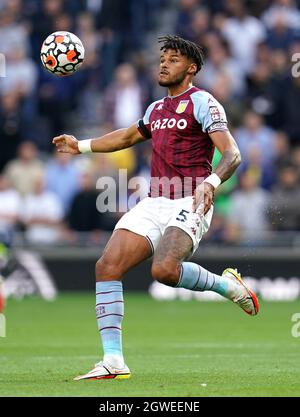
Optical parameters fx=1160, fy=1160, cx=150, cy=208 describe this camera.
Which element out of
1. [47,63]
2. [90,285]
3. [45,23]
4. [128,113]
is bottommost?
[90,285]

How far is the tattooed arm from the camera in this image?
8859mm

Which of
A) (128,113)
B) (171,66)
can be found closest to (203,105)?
(171,66)

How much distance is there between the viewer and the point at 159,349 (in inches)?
465

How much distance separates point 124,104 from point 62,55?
1028 centimetres

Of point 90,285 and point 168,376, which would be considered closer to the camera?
point 168,376

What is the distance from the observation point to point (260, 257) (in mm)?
18734

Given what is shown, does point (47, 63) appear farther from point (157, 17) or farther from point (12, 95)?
point (157, 17)

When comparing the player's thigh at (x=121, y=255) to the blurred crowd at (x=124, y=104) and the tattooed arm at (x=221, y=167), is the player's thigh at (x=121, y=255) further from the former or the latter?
the blurred crowd at (x=124, y=104)

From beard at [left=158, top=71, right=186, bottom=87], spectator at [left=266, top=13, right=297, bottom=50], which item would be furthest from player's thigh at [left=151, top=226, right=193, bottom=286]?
spectator at [left=266, top=13, right=297, bottom=50]

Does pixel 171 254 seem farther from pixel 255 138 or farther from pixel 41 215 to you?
pixel 41 215
